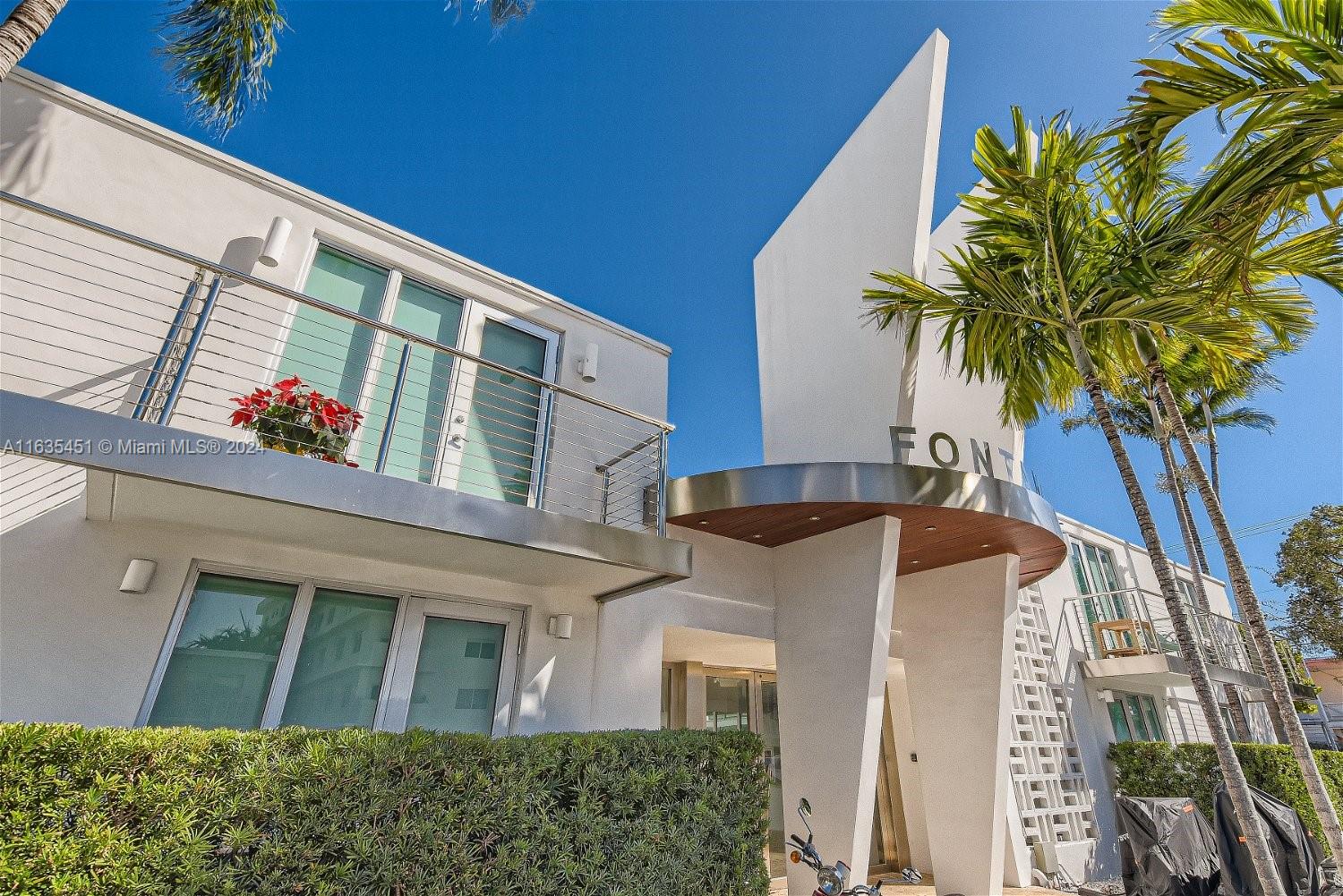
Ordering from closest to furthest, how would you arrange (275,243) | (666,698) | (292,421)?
(292,421), (275,243), (666,698)

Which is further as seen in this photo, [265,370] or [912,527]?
[912,527]

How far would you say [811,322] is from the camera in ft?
29.6

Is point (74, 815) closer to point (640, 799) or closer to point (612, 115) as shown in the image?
point (640, 799)

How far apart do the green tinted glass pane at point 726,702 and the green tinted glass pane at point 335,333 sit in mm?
6798

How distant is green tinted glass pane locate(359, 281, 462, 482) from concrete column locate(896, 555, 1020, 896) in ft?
22.4

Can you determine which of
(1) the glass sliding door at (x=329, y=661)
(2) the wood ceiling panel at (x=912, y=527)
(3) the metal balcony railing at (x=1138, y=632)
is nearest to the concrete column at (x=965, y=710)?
(2) the wood ceiling panel at (x=912, y=527)

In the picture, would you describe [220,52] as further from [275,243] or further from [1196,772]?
[1196,772]

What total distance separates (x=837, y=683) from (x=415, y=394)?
18.2 feet

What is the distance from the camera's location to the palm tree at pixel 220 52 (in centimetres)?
664

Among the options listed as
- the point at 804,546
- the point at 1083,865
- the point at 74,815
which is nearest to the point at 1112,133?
the point at 804,546

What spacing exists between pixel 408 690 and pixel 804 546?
15.4 ft

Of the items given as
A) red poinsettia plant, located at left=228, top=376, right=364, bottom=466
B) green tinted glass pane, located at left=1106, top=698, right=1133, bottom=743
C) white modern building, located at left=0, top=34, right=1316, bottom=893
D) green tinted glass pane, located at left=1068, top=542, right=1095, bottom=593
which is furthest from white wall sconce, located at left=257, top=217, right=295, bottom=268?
green tinted glass pane, located at left=1106, top=698, right=1133, bottom=743

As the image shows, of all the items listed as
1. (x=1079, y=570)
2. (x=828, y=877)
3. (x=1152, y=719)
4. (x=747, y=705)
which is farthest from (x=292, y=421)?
(x=1152, y=719)

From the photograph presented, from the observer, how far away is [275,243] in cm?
604
